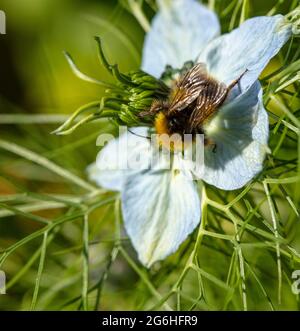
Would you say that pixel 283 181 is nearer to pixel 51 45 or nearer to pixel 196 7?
pixel 196 7

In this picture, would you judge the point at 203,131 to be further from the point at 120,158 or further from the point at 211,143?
the point at 120,158

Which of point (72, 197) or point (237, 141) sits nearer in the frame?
point (237, 141)

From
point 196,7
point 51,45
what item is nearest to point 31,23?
point 51,45

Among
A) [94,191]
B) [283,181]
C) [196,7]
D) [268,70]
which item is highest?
[268,70]

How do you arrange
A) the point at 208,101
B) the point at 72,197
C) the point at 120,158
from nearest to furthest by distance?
the point at 208,101 < the point at 120,158 < the point at 72,197

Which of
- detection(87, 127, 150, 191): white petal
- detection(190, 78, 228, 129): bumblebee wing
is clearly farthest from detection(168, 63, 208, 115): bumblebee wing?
detection(87, 127, 150, 191): white petal

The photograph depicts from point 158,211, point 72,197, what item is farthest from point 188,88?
point 72,197

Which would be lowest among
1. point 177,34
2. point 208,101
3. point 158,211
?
point 158,211
